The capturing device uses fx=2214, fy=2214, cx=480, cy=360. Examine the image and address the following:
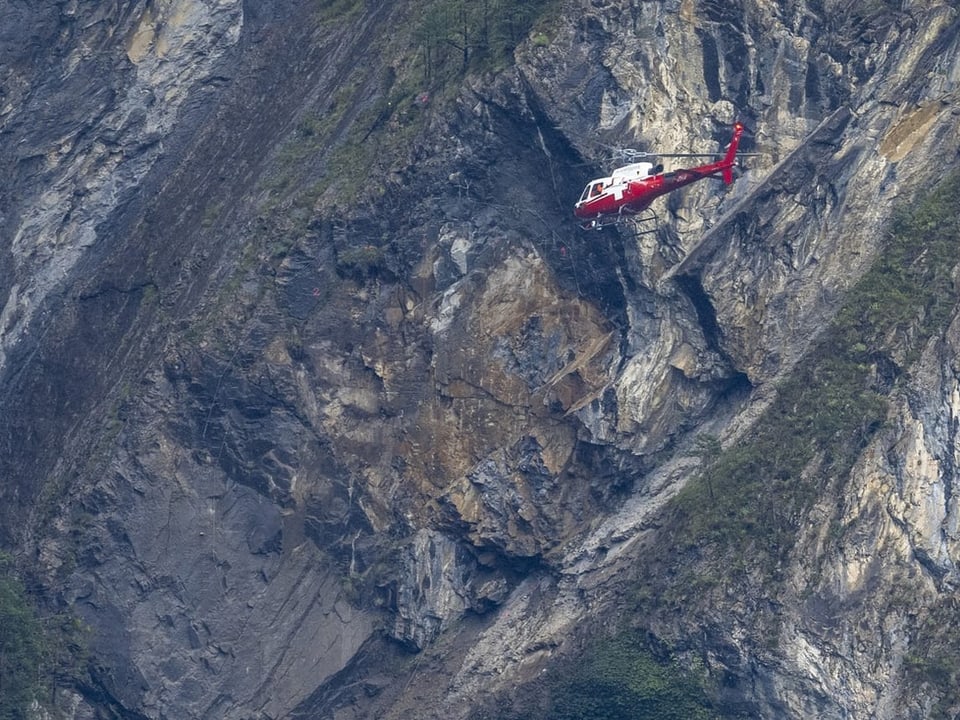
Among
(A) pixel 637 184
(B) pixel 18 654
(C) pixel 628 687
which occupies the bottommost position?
(C) pixel 628 687

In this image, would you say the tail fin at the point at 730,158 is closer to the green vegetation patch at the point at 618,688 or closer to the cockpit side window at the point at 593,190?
the cockpit side window at the point at 593,190

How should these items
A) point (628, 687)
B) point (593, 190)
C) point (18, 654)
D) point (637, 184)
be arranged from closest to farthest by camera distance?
point (628, 687) → point (637, 184) → point (18, 654) → point (593, 190)

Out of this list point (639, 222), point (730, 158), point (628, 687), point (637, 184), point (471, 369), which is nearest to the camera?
point (628, 687)

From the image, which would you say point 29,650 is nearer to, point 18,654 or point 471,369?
point 18,654

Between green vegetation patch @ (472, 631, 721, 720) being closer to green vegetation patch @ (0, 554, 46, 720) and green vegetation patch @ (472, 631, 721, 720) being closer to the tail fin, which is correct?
green vegetation patch @ (0, 554, 46, 720)

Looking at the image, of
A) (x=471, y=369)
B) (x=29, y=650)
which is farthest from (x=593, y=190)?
(x=29, y=650)

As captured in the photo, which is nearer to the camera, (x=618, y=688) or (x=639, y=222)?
(x=618, y=688)

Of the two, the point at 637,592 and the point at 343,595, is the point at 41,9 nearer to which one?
the point at 343,595

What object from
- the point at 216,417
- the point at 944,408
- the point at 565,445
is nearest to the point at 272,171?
the point at 216,417

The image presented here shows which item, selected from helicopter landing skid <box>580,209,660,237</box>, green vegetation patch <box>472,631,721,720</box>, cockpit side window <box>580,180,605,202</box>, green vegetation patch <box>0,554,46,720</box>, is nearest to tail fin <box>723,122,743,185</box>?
helicopter landing skid <box>580,209,660,237</box>

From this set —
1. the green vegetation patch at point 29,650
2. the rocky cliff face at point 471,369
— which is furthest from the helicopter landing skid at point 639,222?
the green vegetation patch at point 29,650
